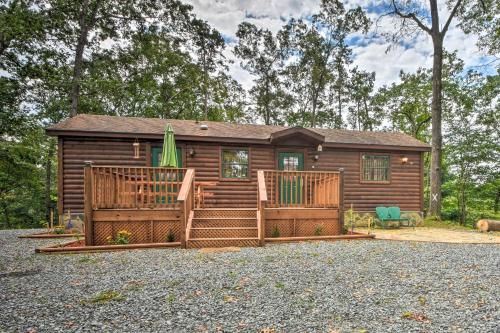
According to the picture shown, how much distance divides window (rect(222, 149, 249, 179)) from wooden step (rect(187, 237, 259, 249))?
3.54 meters

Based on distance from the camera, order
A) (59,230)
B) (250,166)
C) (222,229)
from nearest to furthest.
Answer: (222,229), (59,230), (250,166)

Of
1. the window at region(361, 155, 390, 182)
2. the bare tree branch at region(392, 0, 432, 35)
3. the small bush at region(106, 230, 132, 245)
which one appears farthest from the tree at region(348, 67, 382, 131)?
the small bush at region(106, 230, 132, 245)

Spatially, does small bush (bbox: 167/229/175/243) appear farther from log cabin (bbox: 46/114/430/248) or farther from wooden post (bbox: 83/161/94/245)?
wooden post (bbox: 83/161/94/245)

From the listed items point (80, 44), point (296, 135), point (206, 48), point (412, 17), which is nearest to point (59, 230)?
point (296, 135)

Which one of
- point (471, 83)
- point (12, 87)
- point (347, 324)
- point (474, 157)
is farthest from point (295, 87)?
point (347, 324)

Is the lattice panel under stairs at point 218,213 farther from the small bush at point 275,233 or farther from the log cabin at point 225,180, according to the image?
the small bush at point 275,233

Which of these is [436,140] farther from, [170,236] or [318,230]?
[170,236]

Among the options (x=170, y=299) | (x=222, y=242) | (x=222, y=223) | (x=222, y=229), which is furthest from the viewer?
(x=222, y=223)

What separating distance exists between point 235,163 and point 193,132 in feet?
5.46

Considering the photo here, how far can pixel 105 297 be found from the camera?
9.00ft

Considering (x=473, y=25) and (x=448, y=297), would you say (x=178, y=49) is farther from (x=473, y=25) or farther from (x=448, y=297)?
(x=448, y=297)

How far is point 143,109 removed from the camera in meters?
17.8

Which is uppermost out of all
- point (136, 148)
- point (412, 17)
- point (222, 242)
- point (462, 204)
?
point (412, 17)

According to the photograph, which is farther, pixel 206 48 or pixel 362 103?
pixel 362 103
